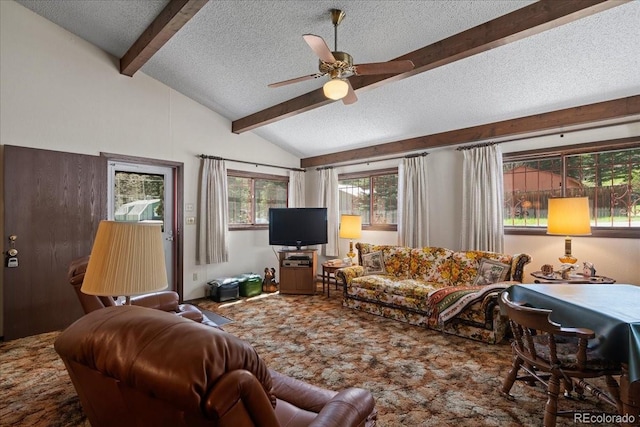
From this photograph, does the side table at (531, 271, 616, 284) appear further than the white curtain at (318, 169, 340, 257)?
No

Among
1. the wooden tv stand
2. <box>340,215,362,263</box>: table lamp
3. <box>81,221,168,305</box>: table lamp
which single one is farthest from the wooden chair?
the wooden tv stand

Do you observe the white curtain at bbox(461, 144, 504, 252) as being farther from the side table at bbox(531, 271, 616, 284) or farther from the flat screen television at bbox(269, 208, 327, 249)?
the flat screen television at bbox(269, 208, 327, 249)

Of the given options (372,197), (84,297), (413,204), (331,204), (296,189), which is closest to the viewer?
(84,297)

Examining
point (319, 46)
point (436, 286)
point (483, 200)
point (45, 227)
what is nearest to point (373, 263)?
point (436, 286)


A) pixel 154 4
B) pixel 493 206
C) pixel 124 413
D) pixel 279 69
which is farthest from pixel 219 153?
pixel 124 413

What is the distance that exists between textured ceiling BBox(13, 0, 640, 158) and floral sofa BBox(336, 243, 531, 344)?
1.83 metres

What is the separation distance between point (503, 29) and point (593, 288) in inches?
83.3

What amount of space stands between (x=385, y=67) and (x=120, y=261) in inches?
89.2

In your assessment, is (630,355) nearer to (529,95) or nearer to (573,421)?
(573,421)

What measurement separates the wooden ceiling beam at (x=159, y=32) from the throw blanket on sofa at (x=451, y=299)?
142 inches

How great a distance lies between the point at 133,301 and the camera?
2961 millimetres

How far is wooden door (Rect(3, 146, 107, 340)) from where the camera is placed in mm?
3395

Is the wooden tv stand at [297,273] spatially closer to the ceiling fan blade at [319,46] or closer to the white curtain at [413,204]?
the white curtain at [413,204]

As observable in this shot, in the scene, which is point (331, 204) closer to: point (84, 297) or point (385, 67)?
point (385, 67)
